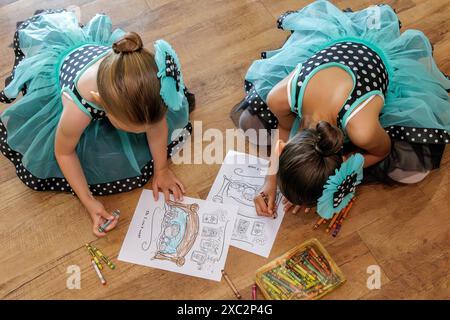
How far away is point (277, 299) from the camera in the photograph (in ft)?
3.98

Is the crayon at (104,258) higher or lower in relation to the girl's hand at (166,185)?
lower

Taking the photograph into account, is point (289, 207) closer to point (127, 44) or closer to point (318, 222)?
point (318, 222)

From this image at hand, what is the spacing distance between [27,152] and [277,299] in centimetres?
78

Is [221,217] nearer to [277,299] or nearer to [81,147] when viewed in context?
[277,299]

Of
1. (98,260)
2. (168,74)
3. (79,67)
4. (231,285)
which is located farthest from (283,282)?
(79,67)

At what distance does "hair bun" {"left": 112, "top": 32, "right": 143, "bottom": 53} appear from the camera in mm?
984

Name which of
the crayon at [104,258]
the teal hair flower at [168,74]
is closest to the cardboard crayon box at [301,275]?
the crayon at [104,258]

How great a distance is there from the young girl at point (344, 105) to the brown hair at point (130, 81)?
0.31 m

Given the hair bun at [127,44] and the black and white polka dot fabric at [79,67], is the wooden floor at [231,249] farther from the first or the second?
the hair bun at [127,44]

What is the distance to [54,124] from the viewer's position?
134 centimetres

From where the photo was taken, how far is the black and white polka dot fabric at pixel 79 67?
1175mm

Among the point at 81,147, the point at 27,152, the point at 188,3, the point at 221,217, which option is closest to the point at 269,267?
the point at 221,217

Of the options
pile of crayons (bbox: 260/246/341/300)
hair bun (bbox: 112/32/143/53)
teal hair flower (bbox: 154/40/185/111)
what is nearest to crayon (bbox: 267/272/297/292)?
pile of crayons (bbox: 260/246/341/300)

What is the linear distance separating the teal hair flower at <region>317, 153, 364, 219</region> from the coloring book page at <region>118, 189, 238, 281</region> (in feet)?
1.09
